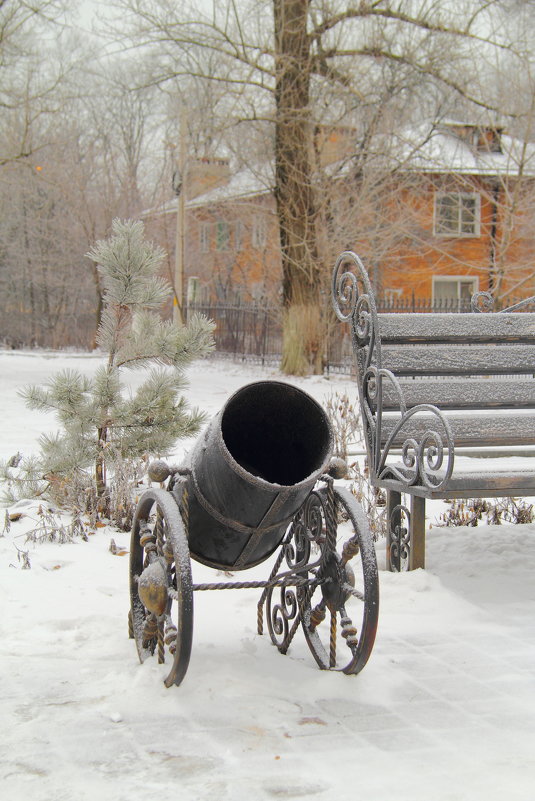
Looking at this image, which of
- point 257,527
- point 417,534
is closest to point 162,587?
point 257,527

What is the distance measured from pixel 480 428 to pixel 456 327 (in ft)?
2.08

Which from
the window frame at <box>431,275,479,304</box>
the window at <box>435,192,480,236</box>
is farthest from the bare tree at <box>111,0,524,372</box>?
the window frame at <box>431,275,479,304</box>

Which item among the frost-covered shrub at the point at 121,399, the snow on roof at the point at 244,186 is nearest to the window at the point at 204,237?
the snow on roof at the point at 244,186

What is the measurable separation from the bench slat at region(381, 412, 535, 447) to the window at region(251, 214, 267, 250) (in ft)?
53.0

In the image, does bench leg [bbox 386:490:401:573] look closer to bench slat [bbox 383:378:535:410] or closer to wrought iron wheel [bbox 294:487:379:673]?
bench slat [bbox 383:378:535:410]

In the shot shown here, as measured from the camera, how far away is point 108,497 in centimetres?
532

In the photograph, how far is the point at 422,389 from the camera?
4.82 metres

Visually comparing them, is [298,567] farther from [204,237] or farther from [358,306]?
[204,237]

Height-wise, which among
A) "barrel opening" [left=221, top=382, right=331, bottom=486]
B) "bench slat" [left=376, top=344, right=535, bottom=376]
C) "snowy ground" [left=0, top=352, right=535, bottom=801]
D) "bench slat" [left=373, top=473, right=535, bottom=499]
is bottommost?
"snowy ground" [left=0, top=352, right=535, bottom=801]

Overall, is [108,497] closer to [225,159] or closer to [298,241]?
[298,241]

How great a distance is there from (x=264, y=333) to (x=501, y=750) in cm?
2166

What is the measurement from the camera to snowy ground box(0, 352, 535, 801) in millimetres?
2285

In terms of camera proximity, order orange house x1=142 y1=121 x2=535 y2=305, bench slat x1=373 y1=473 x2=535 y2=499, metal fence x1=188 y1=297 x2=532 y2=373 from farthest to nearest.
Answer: metal fence x1=188 y1=297 x2=532 y2=373, orange house x1=142 y1=121 x2=535 y2=305, bench slat x1=373 y1=473 x2=535 y2=499

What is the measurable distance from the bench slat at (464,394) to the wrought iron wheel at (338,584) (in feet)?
5.36
